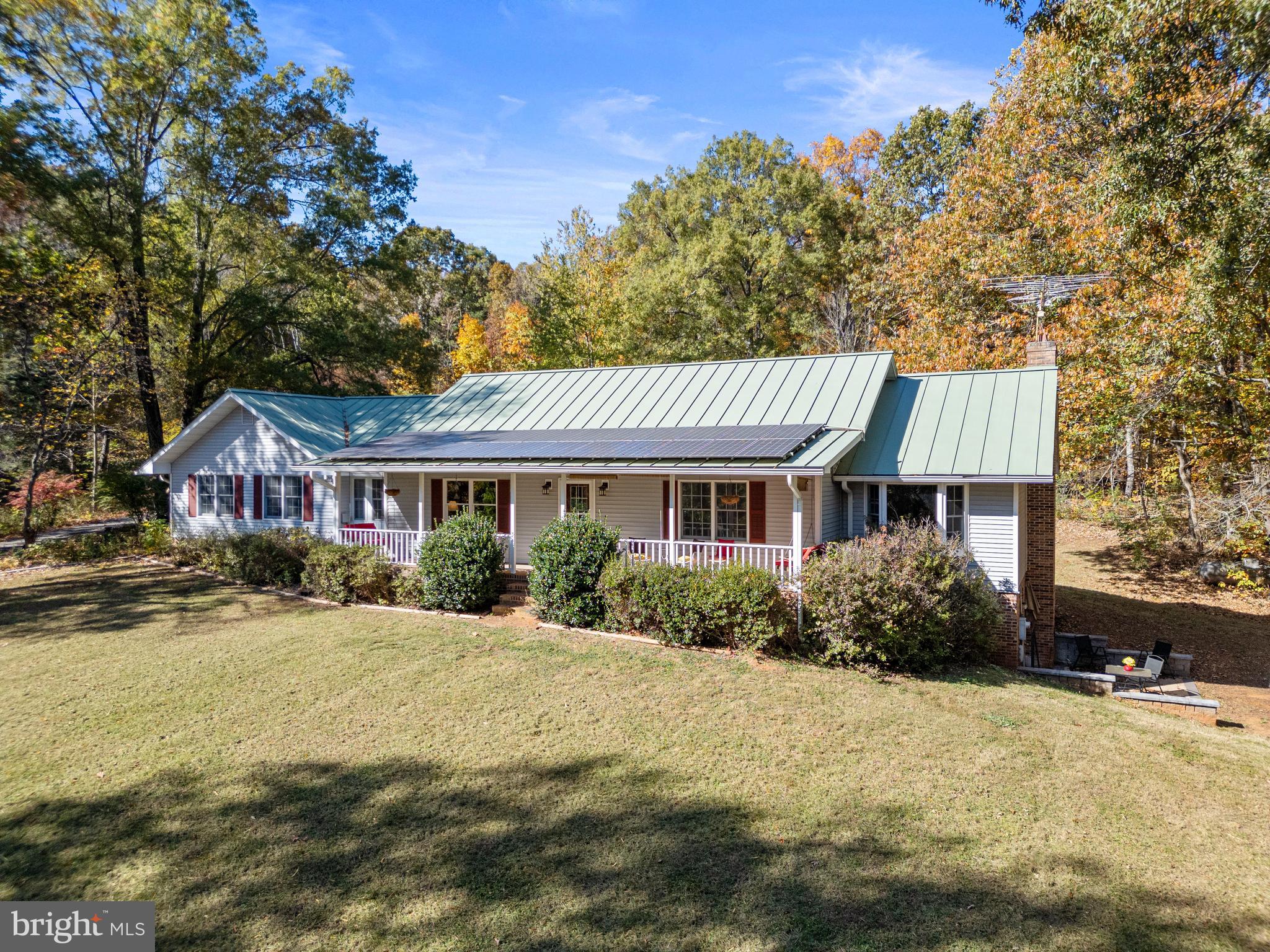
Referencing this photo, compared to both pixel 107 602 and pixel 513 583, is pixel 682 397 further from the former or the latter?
pixel 107 602

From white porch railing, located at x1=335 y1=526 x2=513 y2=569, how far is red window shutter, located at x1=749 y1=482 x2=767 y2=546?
5.23 meters

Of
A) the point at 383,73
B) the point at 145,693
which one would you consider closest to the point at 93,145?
the point at 383,73

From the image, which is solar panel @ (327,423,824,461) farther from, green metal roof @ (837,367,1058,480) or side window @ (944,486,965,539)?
side window @ (944,486,965,539)

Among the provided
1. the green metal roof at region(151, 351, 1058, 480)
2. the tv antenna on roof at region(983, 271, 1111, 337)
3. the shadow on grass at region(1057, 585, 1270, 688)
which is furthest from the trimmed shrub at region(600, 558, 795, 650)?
the tv antenna on roof at region(983, 271, 1111, 337)

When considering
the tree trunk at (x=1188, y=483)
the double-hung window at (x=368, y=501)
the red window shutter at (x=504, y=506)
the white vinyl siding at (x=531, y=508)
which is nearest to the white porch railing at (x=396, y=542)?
the white vinyl siding at (x=531, y=508)

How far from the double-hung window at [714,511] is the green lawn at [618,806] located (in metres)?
4.50

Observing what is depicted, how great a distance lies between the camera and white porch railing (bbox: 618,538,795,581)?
1138 cm

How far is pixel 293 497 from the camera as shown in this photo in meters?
18.3

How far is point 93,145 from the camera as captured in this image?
2111 cm

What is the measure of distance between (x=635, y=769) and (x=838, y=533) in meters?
8.20

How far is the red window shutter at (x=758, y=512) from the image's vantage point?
45.9 feet

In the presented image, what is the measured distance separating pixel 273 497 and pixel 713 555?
42.6 feet

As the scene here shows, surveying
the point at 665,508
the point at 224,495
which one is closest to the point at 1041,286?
the point at 665,508

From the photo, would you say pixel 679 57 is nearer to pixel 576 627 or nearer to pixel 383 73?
pixel 383 73
